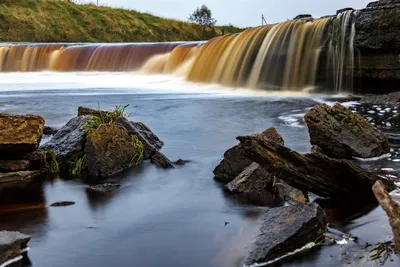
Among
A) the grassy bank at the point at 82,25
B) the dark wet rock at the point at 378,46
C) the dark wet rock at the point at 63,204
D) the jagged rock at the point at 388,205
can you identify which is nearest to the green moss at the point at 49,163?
the dark wet rock at the point at 63,204

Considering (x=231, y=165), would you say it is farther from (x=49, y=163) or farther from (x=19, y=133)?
(x=19, y=133)

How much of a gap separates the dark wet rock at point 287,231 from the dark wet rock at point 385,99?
8487mm

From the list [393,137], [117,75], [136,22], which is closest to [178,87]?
[117,75]

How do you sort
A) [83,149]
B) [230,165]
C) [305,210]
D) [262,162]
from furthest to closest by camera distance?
[83,149]
[230,165]
[262,162]
[305,210]

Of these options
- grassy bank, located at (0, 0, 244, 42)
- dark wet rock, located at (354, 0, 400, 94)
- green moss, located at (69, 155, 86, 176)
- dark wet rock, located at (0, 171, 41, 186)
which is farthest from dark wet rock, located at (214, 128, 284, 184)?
grassy bank, located at (0, 0, 244, 42)

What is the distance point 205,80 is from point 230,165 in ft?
37.8

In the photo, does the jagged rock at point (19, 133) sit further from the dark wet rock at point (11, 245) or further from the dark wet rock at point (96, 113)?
the dark wet rock at point (11, 245)

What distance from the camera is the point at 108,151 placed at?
5625 mm

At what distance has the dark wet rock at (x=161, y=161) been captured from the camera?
19.1ft

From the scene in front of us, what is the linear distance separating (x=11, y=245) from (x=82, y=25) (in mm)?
36608

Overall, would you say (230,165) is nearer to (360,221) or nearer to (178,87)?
(360,221)

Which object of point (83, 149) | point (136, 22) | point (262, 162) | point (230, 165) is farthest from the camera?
point (136, 22)

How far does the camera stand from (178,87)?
54.0ft

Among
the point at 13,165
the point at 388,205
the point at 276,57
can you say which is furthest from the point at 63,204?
the point at 276,57
